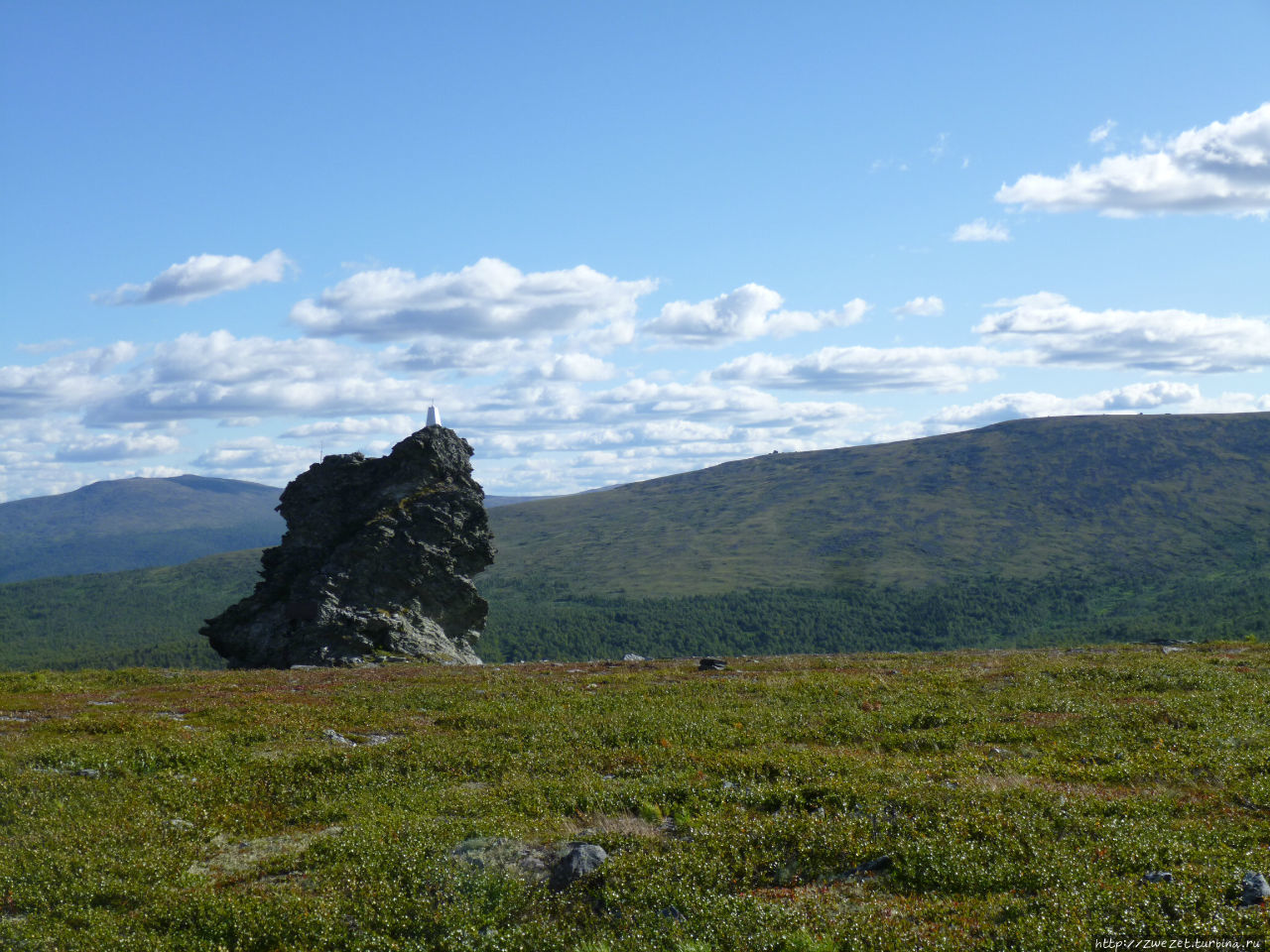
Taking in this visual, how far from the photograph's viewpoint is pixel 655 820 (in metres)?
14.6

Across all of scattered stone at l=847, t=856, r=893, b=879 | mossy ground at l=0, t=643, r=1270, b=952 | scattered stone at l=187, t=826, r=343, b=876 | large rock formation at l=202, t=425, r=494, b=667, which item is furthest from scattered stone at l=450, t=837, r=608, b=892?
large rock formation at l=202, t=425, r=494, b=667

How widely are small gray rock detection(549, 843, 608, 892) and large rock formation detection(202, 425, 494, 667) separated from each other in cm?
3815

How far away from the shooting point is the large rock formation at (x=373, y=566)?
165ft

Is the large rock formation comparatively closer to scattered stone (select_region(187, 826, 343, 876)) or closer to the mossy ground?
the mossy ground

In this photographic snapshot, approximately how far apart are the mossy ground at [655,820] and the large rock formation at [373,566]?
24.2m

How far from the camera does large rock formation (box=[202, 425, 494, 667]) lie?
50.4m

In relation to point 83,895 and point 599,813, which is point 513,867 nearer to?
point 599,813

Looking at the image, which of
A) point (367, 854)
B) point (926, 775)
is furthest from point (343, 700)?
point (926, 775)

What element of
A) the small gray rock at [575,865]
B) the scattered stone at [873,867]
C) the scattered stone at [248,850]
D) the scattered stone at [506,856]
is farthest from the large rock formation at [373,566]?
the scattered stone at [873,867]

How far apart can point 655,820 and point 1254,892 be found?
8.29 meters

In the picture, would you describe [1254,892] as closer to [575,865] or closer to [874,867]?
[874,867]

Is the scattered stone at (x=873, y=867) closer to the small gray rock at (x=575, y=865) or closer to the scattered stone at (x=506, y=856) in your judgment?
the small gray rock at (x=575, y=865)

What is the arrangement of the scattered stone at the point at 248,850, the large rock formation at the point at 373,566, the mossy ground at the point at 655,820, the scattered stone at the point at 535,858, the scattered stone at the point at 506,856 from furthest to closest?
the large rock formation at the point at 373,566
the scattered stone at the point at 248,850
the scattered stone at the point at 506,856
the scattered stone at the point at 535,858
the mossy ground at the point at 655,820

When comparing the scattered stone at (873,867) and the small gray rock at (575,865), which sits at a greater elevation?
the small gray rock at (575,865)
